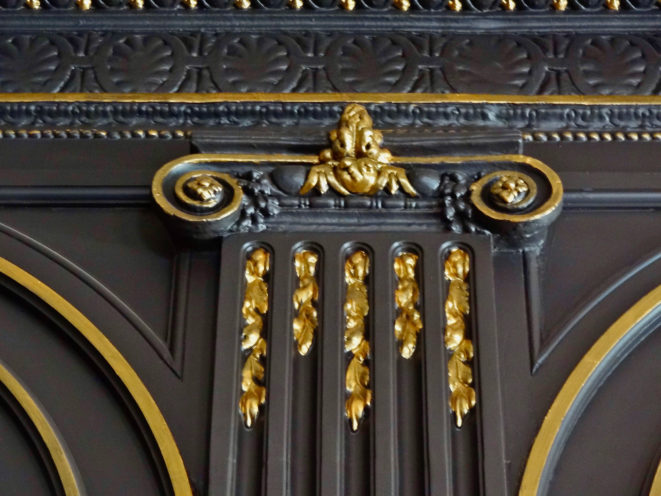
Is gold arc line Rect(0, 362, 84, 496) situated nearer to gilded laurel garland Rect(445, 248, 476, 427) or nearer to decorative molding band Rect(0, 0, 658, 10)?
gilded laurel garland Rect(445, 248, 476, 427)

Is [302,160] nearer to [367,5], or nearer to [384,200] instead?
[384,200]

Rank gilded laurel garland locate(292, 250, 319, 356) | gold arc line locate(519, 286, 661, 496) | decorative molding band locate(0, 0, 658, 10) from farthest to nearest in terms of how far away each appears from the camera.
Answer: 1. decorative molding band locate(0, 0, 658, 10)
2. gilded laurel garland locate(292, 250, 319, 356)
3. gold arc line locate(519, 286, 661, 496)

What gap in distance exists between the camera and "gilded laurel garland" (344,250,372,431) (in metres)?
1.52

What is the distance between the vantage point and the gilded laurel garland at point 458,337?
4.98 feet

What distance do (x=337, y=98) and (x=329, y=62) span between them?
0.26ft

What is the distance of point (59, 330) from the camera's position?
161 centimetres

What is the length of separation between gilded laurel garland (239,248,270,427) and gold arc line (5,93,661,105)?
10.0 inches

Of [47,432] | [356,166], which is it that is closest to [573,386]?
[356,166]

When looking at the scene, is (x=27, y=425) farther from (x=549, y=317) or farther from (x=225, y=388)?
(x=549, y=317)

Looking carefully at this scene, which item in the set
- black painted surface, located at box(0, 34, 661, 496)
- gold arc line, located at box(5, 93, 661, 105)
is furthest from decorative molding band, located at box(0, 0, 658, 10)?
gold arc line, located at box(5, 93, 661, 105)

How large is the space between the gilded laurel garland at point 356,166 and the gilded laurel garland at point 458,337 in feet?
0.37

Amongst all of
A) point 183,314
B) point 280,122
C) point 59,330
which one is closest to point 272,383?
point 183,314

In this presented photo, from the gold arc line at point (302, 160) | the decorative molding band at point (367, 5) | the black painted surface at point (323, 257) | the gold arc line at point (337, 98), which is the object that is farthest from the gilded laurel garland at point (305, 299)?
the decorative molding band at point (367, 5)

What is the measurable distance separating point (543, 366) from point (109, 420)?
1.80 ft
